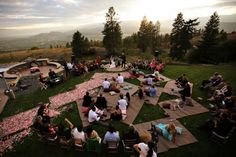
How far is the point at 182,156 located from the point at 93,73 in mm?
14317

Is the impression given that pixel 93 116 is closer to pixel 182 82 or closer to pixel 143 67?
pixel 182 82

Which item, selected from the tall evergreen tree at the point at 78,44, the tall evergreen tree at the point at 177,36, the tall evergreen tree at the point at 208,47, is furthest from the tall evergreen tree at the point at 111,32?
the tall evergreen tree at the point at 208,47

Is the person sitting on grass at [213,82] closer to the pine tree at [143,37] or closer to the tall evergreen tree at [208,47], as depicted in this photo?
the tall evergreen tree at [208,47]

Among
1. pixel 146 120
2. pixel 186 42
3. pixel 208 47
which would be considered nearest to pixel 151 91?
pixel 146 120

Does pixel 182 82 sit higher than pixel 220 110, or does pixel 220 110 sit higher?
pixel 182 82

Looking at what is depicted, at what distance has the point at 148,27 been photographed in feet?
173

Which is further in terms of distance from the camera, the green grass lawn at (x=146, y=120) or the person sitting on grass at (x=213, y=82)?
the person sitting on grass at (x=213, y=82)

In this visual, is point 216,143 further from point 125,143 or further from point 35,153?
point 35,153

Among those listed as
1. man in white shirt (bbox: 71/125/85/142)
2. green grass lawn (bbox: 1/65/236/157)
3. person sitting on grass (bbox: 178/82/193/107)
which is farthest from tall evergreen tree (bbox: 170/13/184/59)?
man in white shirt (bbox: 71/125/85/142)

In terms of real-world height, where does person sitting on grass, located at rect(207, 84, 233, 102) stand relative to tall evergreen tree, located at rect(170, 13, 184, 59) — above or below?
below

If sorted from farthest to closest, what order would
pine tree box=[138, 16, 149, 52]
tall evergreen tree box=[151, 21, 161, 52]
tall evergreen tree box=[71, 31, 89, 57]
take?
tall evergreen tree box=[151, 21, 161, 52]
pine tree box=[138, 16, 149, 52]
tall evergreen tree box=[71, 31, 89, 57]

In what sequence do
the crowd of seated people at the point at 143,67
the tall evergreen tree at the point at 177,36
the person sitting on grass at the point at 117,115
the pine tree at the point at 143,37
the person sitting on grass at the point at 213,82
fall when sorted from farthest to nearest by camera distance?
the pine tree at the point at 143,37, the tall evergreen tree at the point at 177,36, the crowd of seated people at the point at 143,67, the person sitting on grass at the point at 213,82, the person sitting on grass at the point at 117,115

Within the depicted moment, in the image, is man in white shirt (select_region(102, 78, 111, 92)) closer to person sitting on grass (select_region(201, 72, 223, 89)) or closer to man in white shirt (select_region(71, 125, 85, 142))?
man in white shirt (select_region(71, 125, 85, 142))

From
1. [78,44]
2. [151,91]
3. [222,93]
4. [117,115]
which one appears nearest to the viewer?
[117,115]
